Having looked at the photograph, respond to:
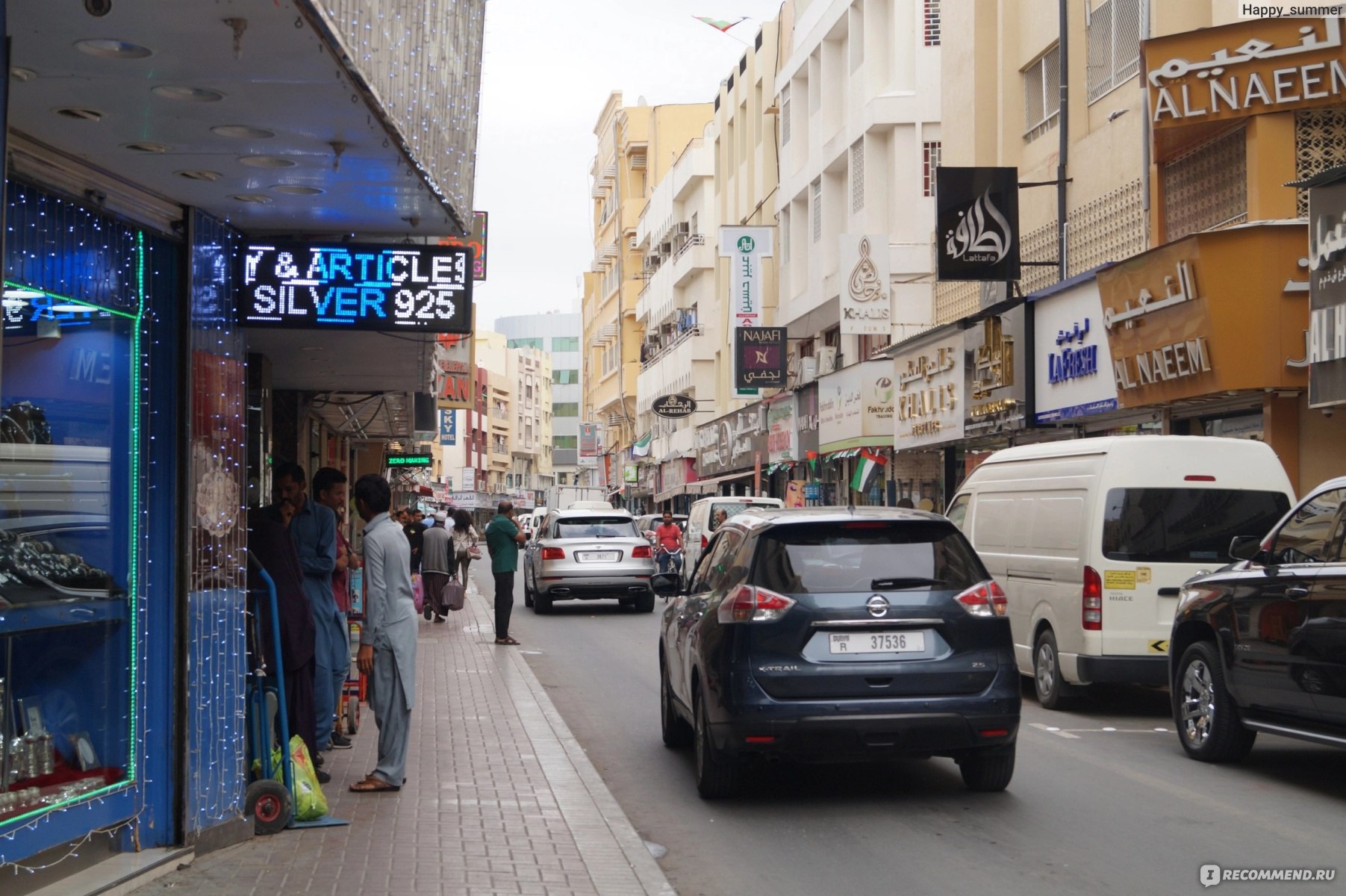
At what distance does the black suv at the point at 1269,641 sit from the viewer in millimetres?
8703

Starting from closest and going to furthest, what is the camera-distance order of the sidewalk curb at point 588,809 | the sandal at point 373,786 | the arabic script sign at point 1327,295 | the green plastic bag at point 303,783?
the sidewalk curb at point 588,809 < the green plastic bag at point 303,783 < the sandal at point 373,786 < the arabic script sign at point 1327,295

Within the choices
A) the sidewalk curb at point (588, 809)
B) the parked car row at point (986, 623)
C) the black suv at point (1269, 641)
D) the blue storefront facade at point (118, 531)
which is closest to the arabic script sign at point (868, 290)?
the sidewalk curb at point (588, 809)

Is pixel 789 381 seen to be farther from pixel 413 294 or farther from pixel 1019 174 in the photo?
pixel 413 294

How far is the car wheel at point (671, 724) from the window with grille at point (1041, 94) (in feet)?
51.6

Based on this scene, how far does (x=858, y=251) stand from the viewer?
1235 inches

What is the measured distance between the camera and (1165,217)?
65.5 feet

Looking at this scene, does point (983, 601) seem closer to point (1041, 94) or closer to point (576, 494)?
point (1041, 94)

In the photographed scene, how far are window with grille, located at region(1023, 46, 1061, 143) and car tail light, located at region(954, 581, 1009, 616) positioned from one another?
55.7 ft

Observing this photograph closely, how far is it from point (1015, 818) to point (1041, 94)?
19477 millimetres

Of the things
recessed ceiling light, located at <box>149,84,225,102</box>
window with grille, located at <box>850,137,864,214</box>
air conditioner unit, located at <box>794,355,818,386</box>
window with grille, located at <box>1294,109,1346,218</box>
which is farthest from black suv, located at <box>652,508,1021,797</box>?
air conditioner unit, located at <box>794,355,818,386</box>

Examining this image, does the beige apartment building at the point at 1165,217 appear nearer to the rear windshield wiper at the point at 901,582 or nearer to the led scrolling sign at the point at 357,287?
the rear windshield wiper at the point at 901,582

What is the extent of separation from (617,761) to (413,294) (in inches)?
149

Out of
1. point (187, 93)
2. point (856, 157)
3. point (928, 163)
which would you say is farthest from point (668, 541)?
point (187, 93)

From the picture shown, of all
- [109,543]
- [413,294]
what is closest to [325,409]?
[413,294]
